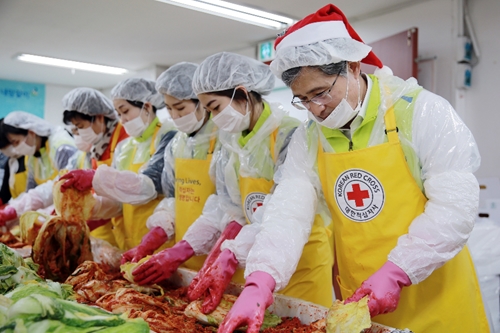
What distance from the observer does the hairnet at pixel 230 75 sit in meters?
2.39

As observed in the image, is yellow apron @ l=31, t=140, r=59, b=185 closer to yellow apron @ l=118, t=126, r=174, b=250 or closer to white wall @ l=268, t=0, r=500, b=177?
yellow apron @ l=118, t=126, r=174, b=250

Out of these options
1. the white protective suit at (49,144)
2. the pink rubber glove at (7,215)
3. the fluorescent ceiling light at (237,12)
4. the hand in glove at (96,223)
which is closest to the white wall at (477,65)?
the fluorescent ceiling light at (237,12)

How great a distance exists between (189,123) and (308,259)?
3.56ft

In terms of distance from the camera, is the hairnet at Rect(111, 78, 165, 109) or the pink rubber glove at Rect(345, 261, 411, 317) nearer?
the pink rubber glove at Rect(345, 261, 411, 317)

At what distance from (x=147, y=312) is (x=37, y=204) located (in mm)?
2726

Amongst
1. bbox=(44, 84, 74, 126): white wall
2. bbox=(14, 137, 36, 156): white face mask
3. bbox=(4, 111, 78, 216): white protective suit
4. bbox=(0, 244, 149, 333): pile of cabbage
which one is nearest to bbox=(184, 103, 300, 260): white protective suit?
bbox=(0, 244, 149, 333): pile of cabbage

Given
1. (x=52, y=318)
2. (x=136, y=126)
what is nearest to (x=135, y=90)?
(x=136, y=126)

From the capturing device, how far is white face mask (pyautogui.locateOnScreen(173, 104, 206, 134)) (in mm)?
2865

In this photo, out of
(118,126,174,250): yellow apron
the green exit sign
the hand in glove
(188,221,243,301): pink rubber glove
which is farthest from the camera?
the green exit sign

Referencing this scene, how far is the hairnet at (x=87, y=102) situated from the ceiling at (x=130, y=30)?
1.89 m

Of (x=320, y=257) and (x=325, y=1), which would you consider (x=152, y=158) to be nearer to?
(x=320, y=257)

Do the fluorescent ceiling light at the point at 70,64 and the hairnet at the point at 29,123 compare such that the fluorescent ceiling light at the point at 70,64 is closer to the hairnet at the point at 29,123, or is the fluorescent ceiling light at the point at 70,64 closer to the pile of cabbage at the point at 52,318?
the hairnet at the point at 29,123

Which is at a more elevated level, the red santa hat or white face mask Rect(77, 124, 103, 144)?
the red santa hat

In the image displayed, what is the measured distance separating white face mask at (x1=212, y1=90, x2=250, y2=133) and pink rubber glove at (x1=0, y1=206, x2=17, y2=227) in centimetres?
257
